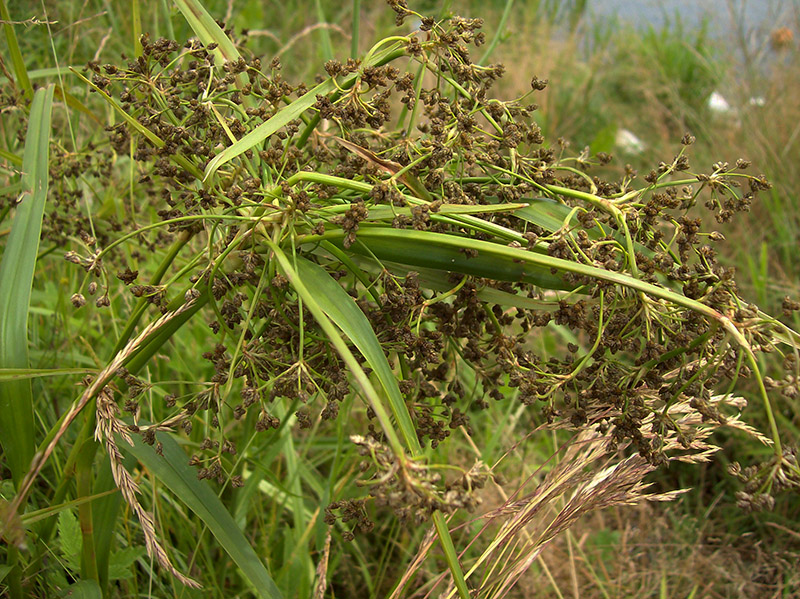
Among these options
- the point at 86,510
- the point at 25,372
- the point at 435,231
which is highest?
the point at 435,231

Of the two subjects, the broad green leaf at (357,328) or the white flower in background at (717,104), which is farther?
the white flower in background at (717,104)

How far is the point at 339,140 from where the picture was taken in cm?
101

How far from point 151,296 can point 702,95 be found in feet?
16.0

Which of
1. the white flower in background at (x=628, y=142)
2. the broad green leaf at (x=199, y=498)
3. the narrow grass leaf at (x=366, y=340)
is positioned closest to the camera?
the narrow grass leaf at (x=366, y=340)

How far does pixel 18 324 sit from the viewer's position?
1127 millimetres

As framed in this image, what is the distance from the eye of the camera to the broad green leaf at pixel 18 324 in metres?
1.12

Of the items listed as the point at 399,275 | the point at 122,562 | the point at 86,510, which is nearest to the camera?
the point at 399,275

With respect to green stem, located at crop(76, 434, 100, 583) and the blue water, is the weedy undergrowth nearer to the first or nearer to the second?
green stem, located at crop(76, 434, 100, 583)

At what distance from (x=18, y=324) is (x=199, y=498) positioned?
0.40 meters

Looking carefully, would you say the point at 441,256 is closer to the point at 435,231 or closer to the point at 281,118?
the point at 435,231

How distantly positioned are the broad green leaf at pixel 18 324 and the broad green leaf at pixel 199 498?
0.17 metres

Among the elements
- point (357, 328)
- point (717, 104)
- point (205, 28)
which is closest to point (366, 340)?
point (357, 328)

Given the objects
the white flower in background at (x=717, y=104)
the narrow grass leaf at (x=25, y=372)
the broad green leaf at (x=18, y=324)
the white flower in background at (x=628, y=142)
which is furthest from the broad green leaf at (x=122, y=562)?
the white flower in background at (x=717, y=104)

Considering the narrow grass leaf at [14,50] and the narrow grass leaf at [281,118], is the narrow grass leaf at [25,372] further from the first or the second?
the narrow grass leaf at [14,50]
